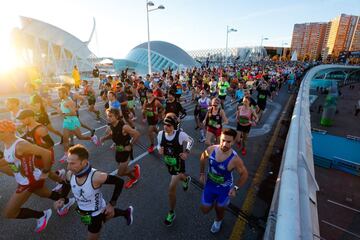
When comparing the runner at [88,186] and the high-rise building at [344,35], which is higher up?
the high-rise building at [344,35]

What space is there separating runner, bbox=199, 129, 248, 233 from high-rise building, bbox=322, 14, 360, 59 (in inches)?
6374

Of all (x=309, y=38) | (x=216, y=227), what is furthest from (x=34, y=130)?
(x=309, y=38)

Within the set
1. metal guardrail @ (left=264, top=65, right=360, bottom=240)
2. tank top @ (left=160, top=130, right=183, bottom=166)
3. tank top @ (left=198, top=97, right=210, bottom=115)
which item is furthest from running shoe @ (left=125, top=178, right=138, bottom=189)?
tank top @ (left=198, top=97, right=210, bottom=115)

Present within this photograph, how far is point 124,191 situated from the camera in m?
4.41

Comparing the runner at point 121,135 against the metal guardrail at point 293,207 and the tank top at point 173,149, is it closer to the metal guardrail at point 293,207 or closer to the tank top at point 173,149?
the tank top at point 173,149

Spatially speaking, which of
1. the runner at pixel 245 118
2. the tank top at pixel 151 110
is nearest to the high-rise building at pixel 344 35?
the runner at pixel 245 118

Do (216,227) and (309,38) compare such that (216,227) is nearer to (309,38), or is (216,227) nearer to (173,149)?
(173,149)

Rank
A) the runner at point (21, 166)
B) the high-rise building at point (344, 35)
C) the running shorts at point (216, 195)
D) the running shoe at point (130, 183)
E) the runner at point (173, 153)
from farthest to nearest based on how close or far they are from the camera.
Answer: the high-rise building at point (344, 35), the running shoe at point (130, 183), the runner at point (173, 153), the running shorts at point (216, 195), the runner at point (21, 166)

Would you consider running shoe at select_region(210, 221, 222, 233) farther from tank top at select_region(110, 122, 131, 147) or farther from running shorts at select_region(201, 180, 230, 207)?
tank top at select_region(110, 122, 131, 147)

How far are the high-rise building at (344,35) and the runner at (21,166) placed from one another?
537ft

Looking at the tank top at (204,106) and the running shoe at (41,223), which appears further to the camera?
the tank top at (204,106)

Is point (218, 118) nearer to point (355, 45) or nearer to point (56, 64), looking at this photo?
point (56, 64)

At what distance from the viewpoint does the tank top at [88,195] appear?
2.34 metres

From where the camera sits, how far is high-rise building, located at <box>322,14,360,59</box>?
12775cm
